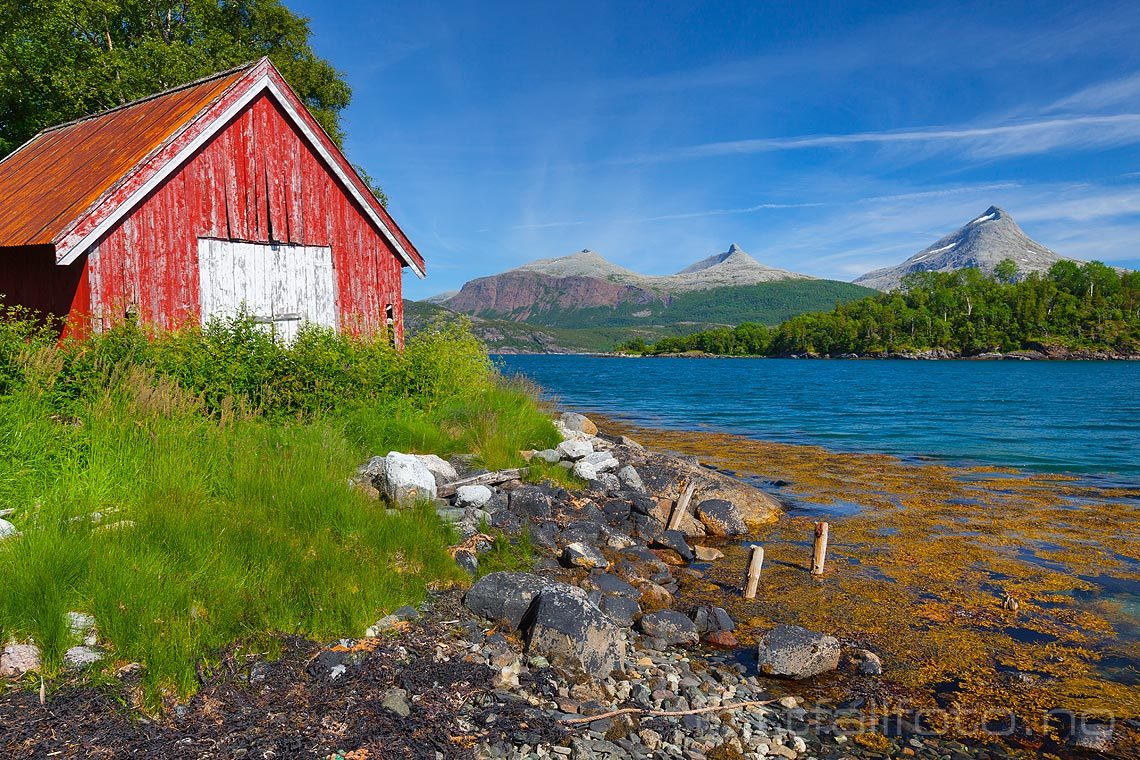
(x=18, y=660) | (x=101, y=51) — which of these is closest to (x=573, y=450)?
(x=18, y=660)

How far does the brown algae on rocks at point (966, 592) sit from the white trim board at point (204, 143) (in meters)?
11.7

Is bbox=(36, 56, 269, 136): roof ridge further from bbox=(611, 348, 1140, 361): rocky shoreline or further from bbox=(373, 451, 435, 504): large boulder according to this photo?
bbox=(611, 348, 1140, 361): rocky shoreline

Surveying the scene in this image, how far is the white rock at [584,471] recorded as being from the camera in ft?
46.5

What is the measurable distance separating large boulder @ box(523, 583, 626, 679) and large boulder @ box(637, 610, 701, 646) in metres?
1.33

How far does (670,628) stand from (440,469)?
492cm

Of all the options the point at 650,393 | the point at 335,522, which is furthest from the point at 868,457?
the point at 650,393

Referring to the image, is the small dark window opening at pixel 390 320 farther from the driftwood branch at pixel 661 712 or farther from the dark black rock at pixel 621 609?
the driftwood branch at pixel 661 712

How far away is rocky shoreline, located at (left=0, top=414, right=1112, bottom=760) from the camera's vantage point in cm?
496

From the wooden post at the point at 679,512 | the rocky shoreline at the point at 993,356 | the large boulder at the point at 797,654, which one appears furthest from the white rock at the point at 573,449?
the rocky shoreline at the point at 993,356

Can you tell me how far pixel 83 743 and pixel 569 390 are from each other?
62.1m

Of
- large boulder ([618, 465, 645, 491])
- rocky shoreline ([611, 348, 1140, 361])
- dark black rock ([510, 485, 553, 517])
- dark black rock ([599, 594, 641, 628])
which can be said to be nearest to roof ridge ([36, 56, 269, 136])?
dark black rock ([510, 485, 553, 517])

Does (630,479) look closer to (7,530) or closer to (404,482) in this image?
(404,482)

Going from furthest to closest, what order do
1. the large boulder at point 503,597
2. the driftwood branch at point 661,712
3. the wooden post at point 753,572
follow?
the wooden post at point 753,572 < the large boulder at point 503,597 < the driftwood branch at point 661,712

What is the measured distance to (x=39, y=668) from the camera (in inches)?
203
